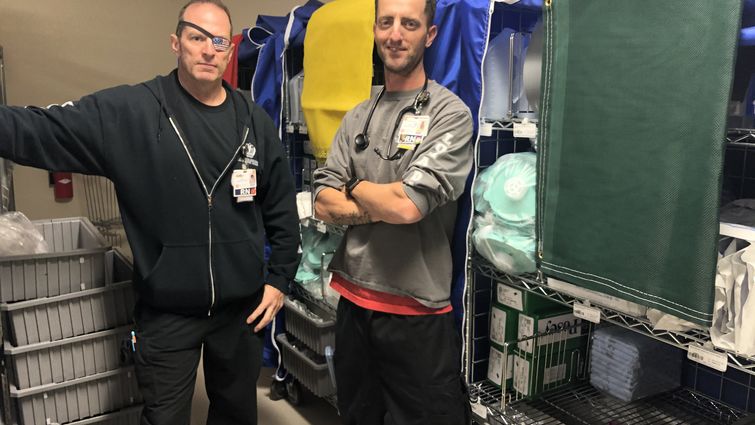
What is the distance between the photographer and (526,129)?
5.60 ft

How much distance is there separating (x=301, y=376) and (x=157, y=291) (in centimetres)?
119

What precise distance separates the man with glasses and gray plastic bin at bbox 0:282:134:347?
0.87 feet

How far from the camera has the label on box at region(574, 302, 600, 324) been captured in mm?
1530

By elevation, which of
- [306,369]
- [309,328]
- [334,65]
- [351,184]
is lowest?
[306,369]

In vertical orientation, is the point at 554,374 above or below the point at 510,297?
below

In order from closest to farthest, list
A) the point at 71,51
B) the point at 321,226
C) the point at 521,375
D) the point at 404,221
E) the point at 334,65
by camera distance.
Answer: the point at 404,221, the point at 521,375, the point at 334,65, the point at 321,226, the point at 71,51

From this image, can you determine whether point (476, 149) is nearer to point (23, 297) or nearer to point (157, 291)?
point (157, 291)

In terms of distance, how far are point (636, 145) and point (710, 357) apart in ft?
1.73

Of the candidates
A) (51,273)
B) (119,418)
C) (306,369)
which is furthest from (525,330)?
(51,273)

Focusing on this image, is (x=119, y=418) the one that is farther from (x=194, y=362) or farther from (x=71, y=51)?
(x=71, y=51)

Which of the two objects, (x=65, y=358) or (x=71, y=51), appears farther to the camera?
(x=71, y=51)

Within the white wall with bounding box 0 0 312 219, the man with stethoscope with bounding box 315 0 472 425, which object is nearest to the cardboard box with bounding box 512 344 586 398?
the man with stethoscope with bounding box 315 0 472 425

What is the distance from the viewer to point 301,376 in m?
2.79

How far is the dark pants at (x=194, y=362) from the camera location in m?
1.85
